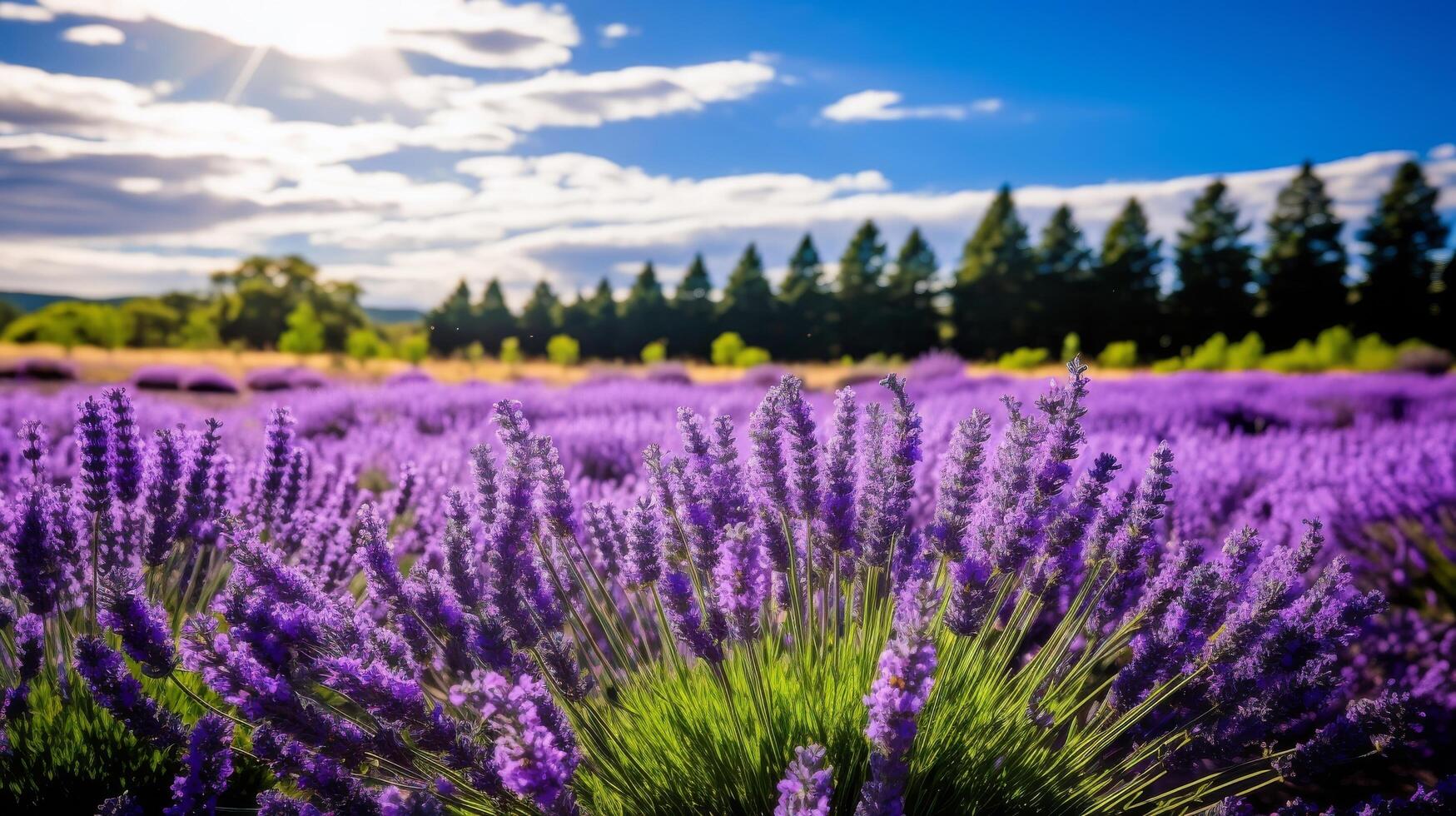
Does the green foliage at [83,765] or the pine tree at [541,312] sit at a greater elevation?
the pine tree at [541,312]

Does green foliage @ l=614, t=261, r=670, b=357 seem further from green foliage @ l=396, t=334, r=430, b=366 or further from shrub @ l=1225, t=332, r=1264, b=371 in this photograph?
shrub @ l=1225, t=332, r=1264, b=371

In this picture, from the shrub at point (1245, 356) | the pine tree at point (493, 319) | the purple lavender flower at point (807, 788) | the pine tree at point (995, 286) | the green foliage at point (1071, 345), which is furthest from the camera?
the pine tree at point (493, 319)

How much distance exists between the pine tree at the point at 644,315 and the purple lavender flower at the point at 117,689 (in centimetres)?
4136

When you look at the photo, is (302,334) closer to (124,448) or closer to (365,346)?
(365,346)

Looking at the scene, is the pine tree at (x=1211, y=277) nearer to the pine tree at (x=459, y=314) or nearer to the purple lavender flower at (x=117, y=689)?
the pine tree at (x=459, y=314)

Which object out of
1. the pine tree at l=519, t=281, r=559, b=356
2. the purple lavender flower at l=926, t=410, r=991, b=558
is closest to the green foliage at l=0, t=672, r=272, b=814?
the purple lavender flower at l=926, t=410, r=991, b=558

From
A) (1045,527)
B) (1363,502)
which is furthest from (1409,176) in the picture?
(1045,527)

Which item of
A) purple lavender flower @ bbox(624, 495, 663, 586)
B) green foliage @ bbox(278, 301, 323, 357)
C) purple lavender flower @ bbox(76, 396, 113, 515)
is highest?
green foliage @ bbox(278, 301, 323, 357)

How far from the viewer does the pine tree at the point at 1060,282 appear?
121 ft

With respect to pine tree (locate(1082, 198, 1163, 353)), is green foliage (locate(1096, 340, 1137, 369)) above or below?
below

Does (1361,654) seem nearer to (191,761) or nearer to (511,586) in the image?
(511,586)

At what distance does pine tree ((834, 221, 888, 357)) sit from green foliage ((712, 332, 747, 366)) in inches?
177

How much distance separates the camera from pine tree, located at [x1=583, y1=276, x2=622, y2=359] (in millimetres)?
45375

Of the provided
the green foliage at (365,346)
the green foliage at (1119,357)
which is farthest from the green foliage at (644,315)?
the green foliage at (1119,357)
